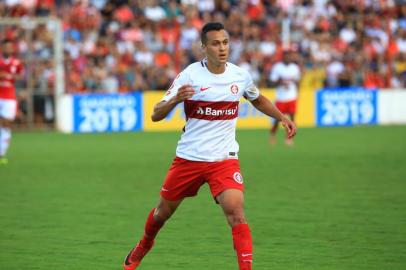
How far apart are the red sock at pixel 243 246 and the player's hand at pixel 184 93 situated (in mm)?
1065

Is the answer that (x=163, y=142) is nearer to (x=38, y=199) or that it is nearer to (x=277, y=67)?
(x=277, y=67)

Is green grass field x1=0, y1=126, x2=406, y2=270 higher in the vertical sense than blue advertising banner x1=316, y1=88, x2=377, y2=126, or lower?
lower

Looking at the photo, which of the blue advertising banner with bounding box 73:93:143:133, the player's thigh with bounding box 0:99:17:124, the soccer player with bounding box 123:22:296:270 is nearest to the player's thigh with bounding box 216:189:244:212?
the soccer player with bounding box 123:22:296:270

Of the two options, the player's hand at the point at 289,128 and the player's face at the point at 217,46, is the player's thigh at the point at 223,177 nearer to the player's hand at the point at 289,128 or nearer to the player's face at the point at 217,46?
the player's hand at the point at 289,128

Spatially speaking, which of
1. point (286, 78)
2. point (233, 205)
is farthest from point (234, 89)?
point (286, 78)

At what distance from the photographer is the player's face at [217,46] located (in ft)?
25.2

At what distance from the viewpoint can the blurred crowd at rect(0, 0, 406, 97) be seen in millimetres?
29094

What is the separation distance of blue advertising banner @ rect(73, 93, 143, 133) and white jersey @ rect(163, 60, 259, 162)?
20.2 m

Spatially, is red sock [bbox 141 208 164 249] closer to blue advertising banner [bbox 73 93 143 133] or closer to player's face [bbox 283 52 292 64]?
player's face [bbox 283 52 292 64]

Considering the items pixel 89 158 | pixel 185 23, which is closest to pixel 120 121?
pixel 185 23

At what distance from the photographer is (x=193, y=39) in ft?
100

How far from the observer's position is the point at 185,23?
30.9 metres

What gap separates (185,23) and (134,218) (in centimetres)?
1961

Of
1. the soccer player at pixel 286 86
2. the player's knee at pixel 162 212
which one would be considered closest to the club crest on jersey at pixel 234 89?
the player's knee at pixel 162 212
